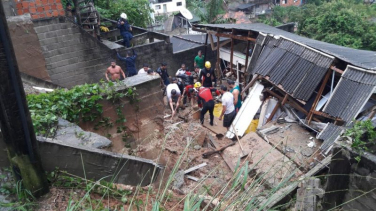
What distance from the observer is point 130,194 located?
3.36 m

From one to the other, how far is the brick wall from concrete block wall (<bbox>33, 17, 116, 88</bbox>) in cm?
15

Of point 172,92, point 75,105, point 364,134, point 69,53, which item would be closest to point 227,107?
point 172,92

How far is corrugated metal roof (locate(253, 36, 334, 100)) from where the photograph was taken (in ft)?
23.3

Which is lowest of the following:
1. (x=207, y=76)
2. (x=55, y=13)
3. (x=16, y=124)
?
(x=207, y=76)

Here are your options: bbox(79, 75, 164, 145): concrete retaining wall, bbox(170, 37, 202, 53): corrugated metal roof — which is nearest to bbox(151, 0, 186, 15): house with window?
bbox(170, 37, 202, 53): corrugated metal roof

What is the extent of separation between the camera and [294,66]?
7.72 m

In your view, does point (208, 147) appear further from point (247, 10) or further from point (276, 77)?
point (247, 10)

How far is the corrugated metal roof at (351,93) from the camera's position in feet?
20.2

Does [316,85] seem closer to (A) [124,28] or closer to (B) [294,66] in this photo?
(B) [294,66]

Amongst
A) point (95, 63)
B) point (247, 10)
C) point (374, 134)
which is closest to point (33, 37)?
point (95, 63)

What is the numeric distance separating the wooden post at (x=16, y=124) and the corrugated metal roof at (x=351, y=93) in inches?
227

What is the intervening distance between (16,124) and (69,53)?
668 centimetres

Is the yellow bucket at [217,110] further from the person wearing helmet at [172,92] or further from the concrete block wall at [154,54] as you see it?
the concrete block wall at [154,54]

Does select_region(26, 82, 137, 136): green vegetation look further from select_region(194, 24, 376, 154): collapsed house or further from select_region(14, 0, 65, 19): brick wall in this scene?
select_region(14, 0, 65, 19): brick wall
